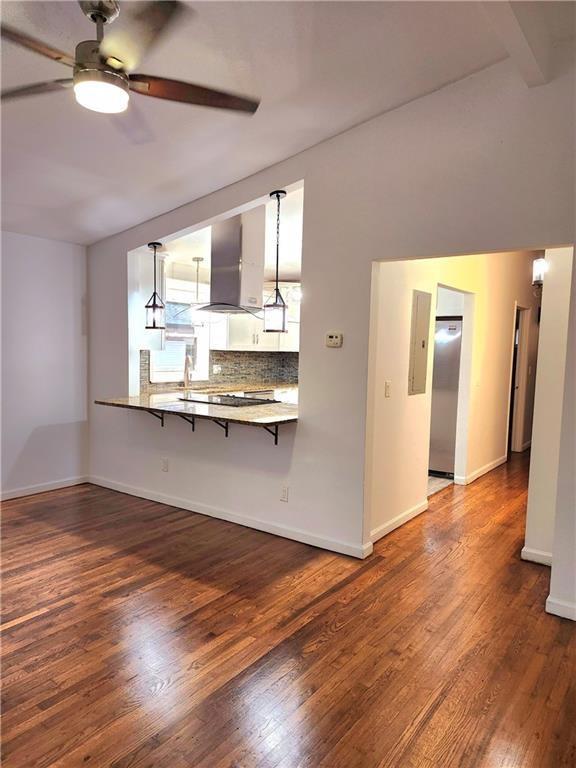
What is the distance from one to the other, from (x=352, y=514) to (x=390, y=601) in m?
0.66

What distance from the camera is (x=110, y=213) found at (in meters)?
3.99

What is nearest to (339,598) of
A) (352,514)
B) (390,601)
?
(390,601)

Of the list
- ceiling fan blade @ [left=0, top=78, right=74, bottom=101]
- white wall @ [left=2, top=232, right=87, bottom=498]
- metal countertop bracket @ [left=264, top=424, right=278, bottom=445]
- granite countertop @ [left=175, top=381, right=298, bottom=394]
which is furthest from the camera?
granite countertop @ [left=175, top=381, right=298, bottom=394]

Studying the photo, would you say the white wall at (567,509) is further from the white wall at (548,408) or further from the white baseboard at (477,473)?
the white baseboard at (477,473)

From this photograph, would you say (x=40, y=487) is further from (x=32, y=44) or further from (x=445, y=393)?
(x=445, y=393)

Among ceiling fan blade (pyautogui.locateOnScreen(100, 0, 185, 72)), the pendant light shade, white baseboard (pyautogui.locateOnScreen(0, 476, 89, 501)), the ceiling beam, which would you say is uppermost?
the ceiling beam

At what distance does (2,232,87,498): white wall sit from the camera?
14.0 ft

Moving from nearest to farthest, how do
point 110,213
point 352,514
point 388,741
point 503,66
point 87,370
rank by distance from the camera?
point 388,741
point 503,66
point 352,514
point 110,213
point 87,370

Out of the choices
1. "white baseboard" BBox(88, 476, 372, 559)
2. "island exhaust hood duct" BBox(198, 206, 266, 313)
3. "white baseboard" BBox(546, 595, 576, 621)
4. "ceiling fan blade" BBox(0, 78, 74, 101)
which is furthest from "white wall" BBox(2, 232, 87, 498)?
"white baseboard" BBox(546, 595, 576, 621)

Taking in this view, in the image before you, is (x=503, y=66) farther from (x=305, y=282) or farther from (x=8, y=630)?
(x=8, y=630)

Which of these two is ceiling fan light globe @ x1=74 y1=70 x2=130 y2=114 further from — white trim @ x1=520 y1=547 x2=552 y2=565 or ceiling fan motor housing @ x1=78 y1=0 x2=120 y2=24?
white trim @ x1=520 y1=547 x2=552 y2=565

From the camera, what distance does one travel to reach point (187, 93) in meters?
1.85

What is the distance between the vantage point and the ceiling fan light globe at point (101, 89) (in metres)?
1.64

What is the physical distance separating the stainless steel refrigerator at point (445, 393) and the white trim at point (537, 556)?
6.06 ft
